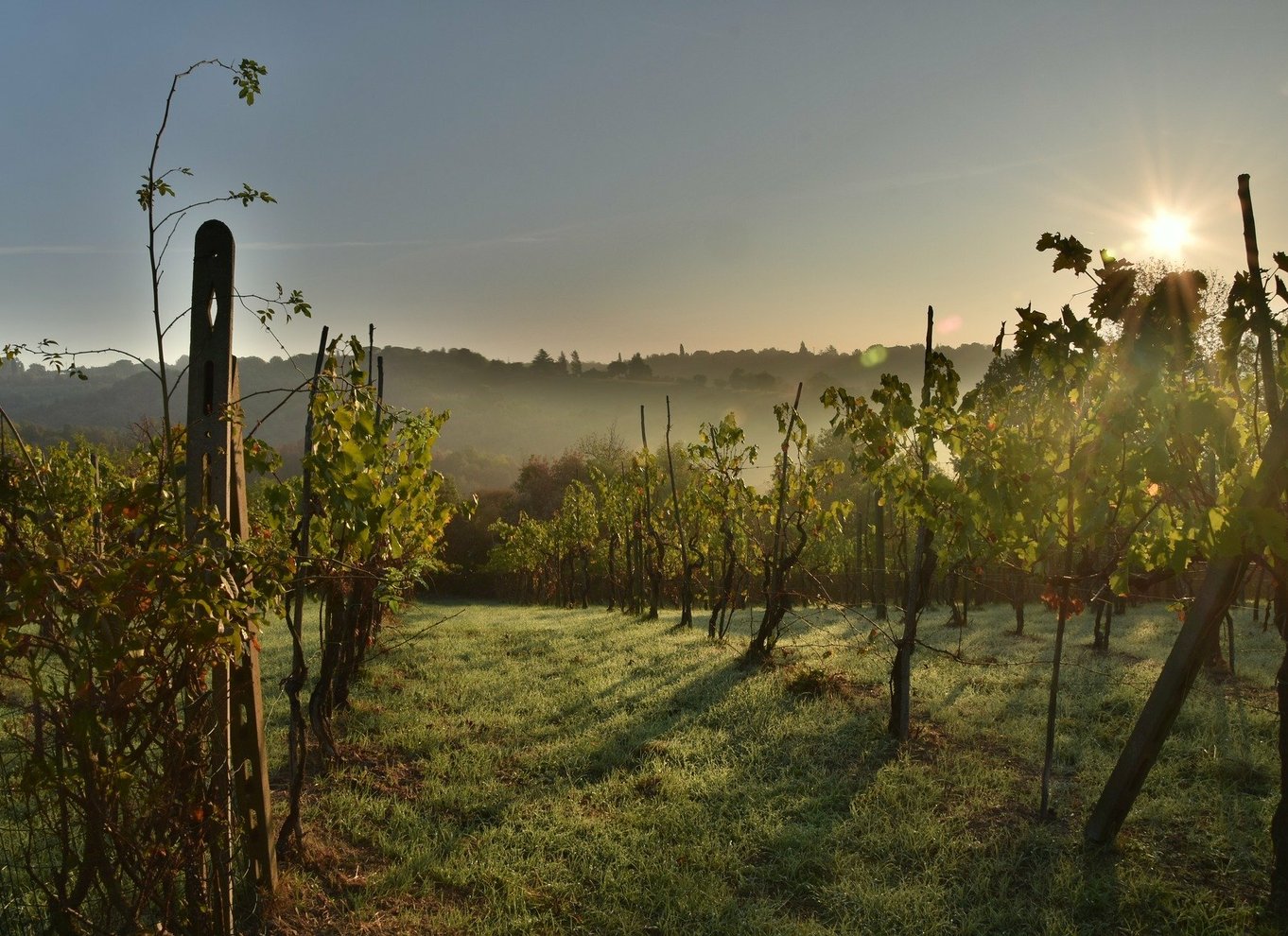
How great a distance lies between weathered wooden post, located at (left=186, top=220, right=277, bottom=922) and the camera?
2.92 metres

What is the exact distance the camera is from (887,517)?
3161 cm

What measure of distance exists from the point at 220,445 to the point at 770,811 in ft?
12.6

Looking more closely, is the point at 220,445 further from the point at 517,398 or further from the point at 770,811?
the point at 517,398

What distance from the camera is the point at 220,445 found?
300 centimetres

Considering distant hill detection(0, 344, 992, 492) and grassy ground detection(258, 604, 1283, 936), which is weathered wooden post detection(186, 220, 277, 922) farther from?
distant hill detection(0, 344, 992, 492)

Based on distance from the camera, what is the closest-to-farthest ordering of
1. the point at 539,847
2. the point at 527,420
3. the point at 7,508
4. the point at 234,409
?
1. the point at 7,508
2. the point at 234,409
3. the point at 539,847
4. the point at 527,420

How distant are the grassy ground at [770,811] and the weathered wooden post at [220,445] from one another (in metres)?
1.00

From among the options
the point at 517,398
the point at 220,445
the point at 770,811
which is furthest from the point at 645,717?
the point at 517,398

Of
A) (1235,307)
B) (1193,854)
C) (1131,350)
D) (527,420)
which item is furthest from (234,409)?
(527,420)

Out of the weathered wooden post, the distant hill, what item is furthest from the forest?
the distant hill

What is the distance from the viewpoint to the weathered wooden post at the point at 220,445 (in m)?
2.92

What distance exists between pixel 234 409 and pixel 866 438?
4.69 meters

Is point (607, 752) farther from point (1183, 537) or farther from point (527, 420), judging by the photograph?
point (527, 420)

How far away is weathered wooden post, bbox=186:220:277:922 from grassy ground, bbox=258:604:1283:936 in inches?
39.2
